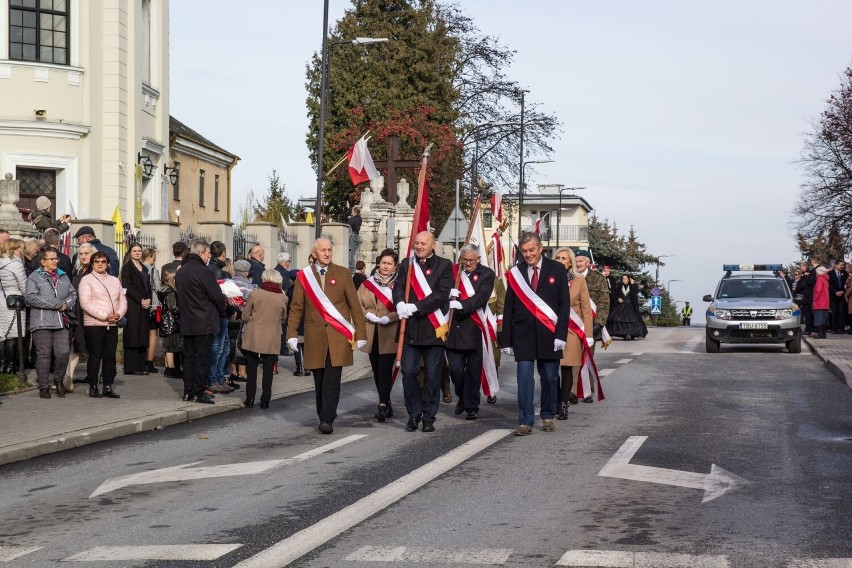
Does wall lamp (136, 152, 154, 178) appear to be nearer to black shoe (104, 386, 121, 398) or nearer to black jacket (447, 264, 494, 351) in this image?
black shoe (104, 386, 121, 398)

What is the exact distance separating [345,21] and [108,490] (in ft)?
163

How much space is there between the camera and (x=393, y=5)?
57.5m

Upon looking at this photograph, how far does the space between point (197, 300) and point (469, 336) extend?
11.1 feet

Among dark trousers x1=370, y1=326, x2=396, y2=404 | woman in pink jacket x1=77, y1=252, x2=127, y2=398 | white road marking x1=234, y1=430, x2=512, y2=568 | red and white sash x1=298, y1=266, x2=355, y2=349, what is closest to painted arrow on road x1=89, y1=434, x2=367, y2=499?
white road marking x1=234, y1=430, x2=512, y2=568

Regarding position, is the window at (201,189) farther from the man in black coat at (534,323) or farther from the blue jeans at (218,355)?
the man in black coat at (534,323)

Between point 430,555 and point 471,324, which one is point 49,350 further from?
point 430,555

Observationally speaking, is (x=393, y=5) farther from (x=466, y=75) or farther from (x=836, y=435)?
(x=836, y=435)

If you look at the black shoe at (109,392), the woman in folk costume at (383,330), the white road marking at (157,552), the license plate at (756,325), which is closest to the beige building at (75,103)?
the license plate at (756,325)

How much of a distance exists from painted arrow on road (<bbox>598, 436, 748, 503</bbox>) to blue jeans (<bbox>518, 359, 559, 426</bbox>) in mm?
1937

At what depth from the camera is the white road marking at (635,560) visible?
6.78m

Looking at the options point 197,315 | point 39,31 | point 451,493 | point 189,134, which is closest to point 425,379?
point 197,315

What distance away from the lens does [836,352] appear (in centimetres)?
2581

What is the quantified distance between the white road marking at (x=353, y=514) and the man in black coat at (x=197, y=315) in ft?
15.6

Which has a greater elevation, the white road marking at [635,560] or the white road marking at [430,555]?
the white road marking at [635,560]
